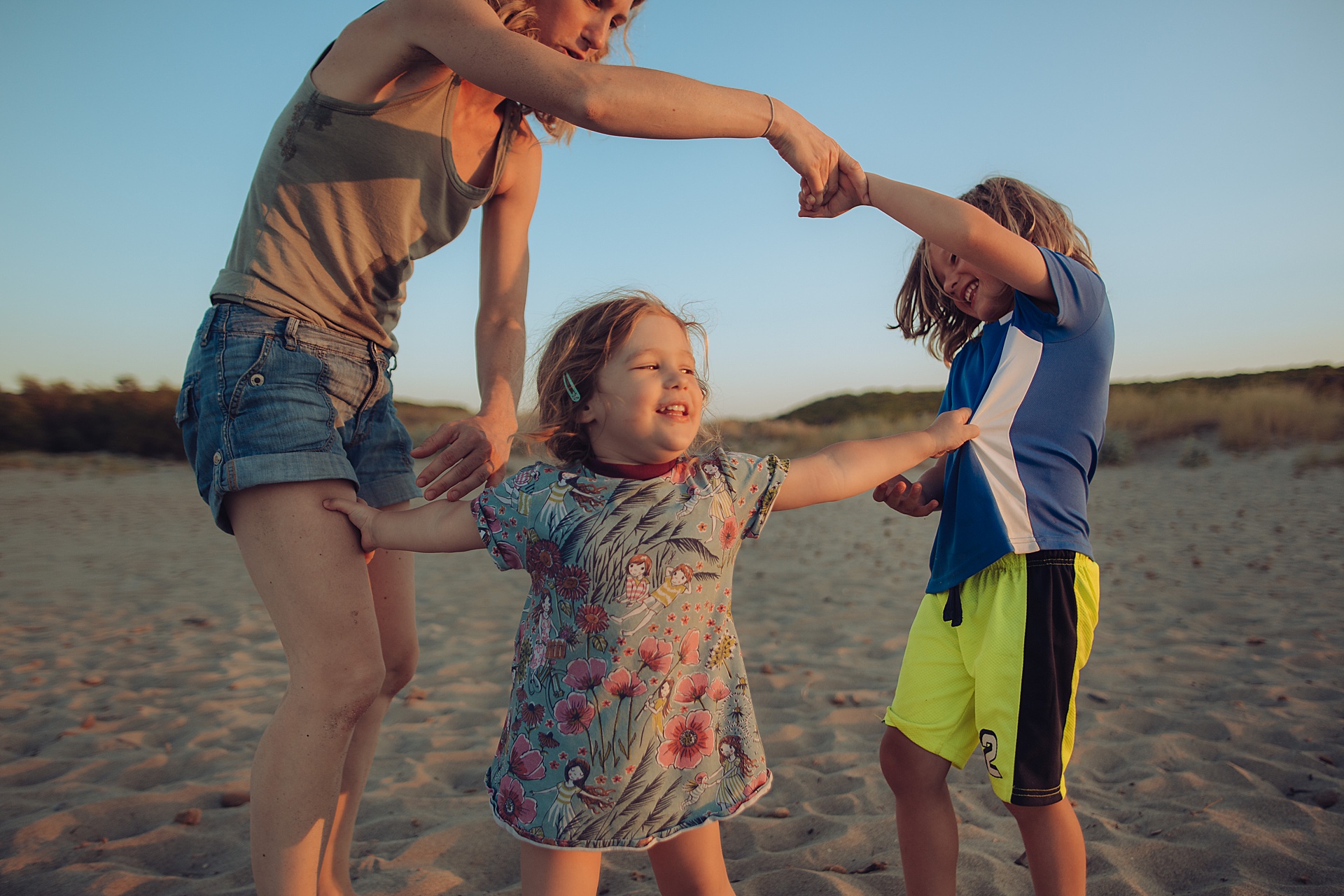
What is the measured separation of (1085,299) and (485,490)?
1416mm

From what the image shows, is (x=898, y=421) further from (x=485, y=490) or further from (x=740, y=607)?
(x=485, y=490)

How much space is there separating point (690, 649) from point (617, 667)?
16 cm

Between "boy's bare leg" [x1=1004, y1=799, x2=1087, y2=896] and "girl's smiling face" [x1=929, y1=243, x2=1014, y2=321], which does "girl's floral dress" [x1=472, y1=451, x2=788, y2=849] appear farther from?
"girl's smiling face" [x1=929, y1=243, x2=1014, y2=321]

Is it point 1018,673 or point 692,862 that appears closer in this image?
point 692,862

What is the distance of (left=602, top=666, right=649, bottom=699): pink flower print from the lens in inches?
61.8

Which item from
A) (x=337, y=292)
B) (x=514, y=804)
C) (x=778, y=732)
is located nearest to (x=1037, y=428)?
(x=514, y=804)

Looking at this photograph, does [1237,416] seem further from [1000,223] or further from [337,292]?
[337,292]

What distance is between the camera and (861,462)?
1816 mm

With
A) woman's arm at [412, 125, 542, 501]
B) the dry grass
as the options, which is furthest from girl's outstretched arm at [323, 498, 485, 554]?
the dry grass

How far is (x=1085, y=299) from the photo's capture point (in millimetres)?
1827

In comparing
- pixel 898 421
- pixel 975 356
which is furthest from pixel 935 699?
pixel 898 421

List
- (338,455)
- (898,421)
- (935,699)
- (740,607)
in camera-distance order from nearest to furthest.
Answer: (338,455)
(935,699)
(740,607)
(898,421)

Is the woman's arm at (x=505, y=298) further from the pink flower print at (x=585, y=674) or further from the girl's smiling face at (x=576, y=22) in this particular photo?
the pink flower print at (x=585, y=674)

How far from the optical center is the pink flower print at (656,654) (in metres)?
1.59
